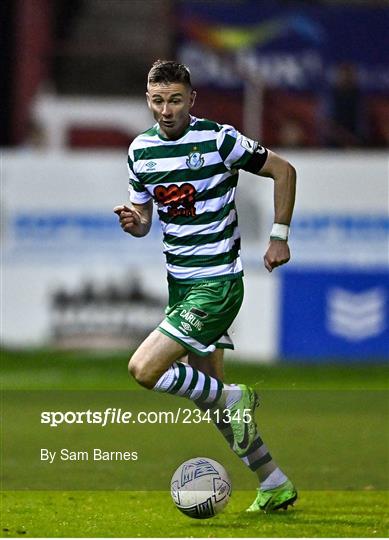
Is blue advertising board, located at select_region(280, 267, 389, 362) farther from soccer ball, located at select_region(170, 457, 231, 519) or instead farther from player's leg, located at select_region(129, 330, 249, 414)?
soccer ball, located at select_region(170, 457, 231, 519)

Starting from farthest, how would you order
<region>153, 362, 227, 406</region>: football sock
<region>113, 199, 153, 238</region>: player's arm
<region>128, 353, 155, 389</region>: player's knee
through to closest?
<region>113, 199, 153, 238</region>: player's arm → <region>153, 362, 227, 406</region>: football sock → <region>128, 353, 155, 389</region>: player's knee


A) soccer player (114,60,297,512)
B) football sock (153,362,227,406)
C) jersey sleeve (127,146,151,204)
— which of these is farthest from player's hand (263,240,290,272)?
jersey sleeve (127,146,151,204)

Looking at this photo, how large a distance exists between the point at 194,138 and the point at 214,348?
1.23 metres

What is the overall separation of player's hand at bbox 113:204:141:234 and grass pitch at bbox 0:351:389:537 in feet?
5.48

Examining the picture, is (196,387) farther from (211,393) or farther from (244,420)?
(244,420)

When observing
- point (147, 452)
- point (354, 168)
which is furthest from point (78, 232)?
point (147, 452)

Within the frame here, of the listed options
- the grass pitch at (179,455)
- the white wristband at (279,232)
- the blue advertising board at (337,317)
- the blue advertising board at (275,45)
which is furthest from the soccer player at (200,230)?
the blue advertising board at (275,45)

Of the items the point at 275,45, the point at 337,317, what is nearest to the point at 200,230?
the point at 337,317

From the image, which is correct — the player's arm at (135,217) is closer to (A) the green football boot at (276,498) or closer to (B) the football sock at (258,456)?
(B) the football sock at (258,456)

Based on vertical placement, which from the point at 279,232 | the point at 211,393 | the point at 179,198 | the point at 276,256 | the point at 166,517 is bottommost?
the point at 166,517

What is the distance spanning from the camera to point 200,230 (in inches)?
347

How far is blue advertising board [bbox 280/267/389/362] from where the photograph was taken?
60.7 ft

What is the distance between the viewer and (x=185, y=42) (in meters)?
23.4

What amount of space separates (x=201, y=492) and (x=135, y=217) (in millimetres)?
1612
